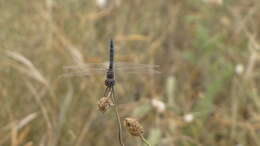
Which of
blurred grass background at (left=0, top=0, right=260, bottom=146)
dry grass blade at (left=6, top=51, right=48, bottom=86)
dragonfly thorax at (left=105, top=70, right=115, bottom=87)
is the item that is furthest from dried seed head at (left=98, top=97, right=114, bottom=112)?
dry grass blade at (left=6, top=51, right=48, bottom=86)

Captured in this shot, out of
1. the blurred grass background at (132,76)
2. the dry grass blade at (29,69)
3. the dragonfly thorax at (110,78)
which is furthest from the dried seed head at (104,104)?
the dry grass blade at (29,69)

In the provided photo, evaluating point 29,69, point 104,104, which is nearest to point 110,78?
point 104,104

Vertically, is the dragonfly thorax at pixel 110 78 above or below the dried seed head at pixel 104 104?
above

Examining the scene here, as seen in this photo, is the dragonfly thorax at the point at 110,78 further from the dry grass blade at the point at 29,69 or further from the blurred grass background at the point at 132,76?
the dry grass blade at the point at 29,69

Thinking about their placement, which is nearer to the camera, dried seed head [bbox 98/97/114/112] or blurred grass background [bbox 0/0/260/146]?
dried seed head [bbox 98/97/114/112]

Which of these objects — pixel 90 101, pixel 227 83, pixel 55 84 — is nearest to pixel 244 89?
pixel 227 83

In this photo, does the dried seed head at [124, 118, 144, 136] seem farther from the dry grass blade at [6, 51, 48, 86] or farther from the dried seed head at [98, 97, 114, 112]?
the dry grass blade at [6, 51, 48, 86]
